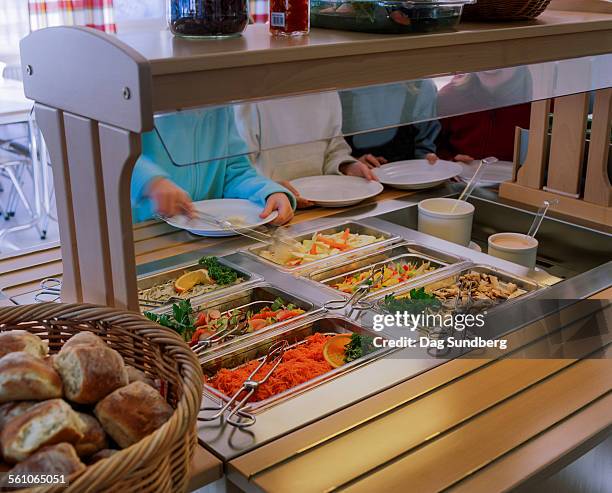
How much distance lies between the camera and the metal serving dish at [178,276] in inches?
58.7

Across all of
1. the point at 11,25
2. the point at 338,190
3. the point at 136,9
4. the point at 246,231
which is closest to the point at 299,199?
the point at 338,190

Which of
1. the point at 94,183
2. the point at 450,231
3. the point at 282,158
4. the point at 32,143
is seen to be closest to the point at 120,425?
the point at 94,183

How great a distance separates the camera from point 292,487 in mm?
1003

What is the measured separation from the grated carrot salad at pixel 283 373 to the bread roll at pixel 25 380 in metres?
0.39

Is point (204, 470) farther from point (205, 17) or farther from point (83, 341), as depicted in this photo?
point (205, 17)

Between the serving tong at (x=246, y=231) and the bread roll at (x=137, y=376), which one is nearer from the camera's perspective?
the bread roll at (x=137, y=376)

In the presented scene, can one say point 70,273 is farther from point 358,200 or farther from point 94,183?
point 358,200

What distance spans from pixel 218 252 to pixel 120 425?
84cm

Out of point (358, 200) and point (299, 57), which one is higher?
point (299, 57)

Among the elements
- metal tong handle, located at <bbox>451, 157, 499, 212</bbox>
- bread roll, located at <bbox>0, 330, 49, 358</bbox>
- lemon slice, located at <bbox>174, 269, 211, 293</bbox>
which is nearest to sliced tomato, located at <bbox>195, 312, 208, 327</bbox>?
lemon slice, located at <bbox>174, 269, 211, 293</bbox>

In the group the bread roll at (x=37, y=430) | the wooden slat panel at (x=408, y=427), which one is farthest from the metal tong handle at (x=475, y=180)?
the bread roll at (x=37, y=430)

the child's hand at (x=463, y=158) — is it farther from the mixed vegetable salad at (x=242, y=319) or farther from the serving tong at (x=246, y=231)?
the mixed vegetable salad at (x=242, y=319)

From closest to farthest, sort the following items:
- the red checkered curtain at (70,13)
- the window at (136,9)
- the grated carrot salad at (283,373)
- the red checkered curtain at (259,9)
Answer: the grated carrot salad at (283,373) → the red checkered curtain at (70,13) → the window at (136,9) → the red checkered curtain at (259,9)

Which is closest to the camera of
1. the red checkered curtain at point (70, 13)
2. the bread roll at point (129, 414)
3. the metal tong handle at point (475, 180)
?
the bread roll at point (129, 414)
